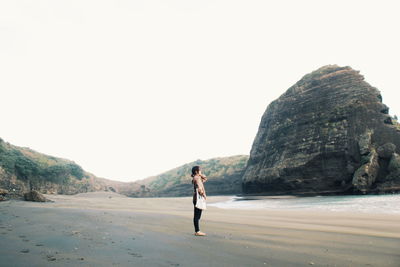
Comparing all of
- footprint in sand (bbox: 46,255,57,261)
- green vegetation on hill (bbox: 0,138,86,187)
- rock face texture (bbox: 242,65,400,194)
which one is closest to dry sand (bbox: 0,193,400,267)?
footprint in sand (bbox: 46,255,57,261)

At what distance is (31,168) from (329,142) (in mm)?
43086

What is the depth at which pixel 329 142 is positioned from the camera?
41969 millimetres

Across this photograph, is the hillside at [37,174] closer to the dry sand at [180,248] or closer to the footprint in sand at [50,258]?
the dry sand at [180,248]

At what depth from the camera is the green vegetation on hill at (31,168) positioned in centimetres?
2947

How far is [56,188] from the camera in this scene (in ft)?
131

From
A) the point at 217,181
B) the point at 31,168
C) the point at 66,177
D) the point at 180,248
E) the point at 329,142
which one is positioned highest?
the point at 329,142

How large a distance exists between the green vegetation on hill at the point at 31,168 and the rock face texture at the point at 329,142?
34400 mm

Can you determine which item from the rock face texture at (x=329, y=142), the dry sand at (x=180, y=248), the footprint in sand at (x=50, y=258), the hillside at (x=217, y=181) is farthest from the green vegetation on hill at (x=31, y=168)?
the hillside at (x=217, y=181)

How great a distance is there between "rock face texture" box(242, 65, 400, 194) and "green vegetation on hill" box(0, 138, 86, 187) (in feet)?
113

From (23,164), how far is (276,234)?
34654 millimetres

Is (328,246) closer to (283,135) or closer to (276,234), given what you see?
(276,234)

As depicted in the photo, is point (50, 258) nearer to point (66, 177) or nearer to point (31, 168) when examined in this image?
point (31, 168)

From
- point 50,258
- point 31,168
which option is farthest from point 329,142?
point 50,258

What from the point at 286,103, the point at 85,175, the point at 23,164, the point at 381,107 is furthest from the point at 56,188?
the point at 381,107
